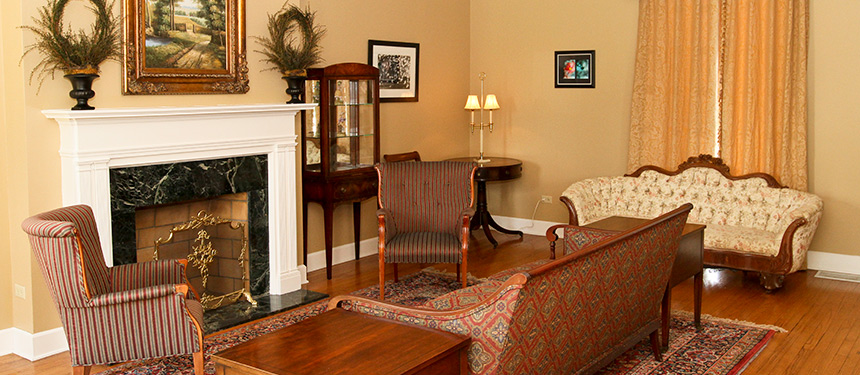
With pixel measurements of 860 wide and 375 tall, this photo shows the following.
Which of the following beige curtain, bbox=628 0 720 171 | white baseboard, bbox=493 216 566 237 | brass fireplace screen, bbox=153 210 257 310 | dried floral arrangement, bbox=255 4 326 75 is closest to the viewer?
brass fireplace screen, bbox=153 210 257 310

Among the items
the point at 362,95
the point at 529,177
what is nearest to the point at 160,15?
the point at 362,95

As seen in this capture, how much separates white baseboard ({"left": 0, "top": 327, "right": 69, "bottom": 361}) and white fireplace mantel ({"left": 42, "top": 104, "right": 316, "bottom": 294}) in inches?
21.2

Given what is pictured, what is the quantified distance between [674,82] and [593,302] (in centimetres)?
421

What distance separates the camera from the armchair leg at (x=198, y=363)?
366 centimetres

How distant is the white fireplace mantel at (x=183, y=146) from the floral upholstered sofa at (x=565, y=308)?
194 cm

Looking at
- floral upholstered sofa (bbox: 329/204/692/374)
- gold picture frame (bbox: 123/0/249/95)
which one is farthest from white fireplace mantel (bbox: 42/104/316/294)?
floral upholstered sofa (bbox: 329/204/692/374)

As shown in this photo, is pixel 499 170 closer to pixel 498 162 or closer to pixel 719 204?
pixel 498 162

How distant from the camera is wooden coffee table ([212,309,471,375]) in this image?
98.3 inches

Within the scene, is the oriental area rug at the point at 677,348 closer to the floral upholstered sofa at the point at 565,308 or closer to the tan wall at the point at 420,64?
the floral upholstered sofa at the point at 565,308

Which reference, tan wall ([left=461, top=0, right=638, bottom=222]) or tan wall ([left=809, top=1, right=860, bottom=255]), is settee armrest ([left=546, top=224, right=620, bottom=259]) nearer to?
tan wall ([left=809, top=1, right=860, bottom=255])

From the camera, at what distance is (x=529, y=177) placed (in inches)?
314

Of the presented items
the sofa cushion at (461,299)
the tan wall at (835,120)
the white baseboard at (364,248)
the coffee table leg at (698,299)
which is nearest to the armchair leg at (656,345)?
the coffee table leg at (698,299)

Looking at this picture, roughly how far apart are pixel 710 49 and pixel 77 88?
5.06 meters

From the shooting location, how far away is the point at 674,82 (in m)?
6.85
